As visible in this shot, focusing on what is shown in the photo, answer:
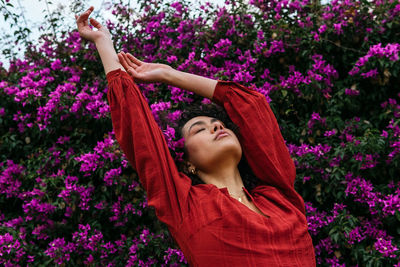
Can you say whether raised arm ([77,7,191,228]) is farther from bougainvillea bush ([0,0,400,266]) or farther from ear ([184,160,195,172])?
bougainvillea bush ([0,0,400,266])

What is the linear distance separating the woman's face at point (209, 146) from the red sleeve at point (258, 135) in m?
0.09

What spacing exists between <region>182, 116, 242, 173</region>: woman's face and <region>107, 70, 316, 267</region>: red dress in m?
0.12

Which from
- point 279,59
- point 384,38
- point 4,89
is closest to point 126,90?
point 279,59

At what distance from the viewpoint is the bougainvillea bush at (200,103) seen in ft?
7.70

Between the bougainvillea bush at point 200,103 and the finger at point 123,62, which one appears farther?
the bougainvillea bush at point 200,103

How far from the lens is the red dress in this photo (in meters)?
1.46

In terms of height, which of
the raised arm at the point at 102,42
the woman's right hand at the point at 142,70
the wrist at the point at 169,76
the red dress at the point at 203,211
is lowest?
the red dress at the point at 203,211

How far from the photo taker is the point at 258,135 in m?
1.79

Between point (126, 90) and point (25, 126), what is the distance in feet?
5.71

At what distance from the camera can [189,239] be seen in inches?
58.5

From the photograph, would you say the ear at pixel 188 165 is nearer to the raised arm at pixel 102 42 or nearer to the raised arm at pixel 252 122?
the raised arm at pixel 252 122

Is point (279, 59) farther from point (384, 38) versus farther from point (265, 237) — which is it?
point (265, 237)

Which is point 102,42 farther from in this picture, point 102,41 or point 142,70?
point 142,70

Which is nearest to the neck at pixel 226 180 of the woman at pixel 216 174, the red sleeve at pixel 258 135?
the woman at pixel 216 174
